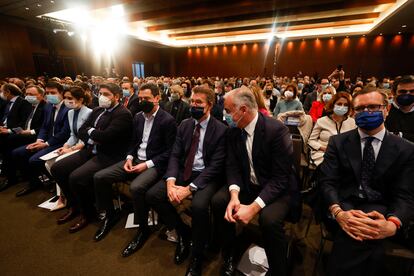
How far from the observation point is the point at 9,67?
10117 mm

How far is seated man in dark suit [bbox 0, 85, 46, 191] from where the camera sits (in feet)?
11.0

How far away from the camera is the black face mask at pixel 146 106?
243 cm

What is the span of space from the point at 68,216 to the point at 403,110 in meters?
4.07

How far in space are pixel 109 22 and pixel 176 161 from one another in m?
13.7

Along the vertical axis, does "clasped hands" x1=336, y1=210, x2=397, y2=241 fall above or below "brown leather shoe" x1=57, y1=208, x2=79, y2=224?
above

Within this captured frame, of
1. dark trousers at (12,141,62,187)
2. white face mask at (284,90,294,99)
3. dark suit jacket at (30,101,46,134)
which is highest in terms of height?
white face mask at (284,90,294,99)

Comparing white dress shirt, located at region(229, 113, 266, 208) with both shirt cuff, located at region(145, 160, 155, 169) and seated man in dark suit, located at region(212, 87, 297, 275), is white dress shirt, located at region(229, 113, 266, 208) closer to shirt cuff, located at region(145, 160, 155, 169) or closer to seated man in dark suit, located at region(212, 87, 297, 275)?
seated man in dark suit, located at region(212, 87, 297, 275)

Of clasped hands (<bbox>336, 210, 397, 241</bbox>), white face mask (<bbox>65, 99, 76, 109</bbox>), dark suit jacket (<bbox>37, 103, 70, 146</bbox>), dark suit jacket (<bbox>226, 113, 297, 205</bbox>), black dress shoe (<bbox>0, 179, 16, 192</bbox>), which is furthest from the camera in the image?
black dress shoe (<bbox>0, 179, 16, 192</bbox>)

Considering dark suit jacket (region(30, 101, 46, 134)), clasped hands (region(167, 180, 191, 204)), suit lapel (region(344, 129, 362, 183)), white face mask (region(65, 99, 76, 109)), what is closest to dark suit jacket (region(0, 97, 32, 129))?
dark suit jacket (region(30, 101, 46, 134))

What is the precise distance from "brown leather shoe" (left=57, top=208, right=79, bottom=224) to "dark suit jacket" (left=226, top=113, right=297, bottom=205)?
202 centimetres

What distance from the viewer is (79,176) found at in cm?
238

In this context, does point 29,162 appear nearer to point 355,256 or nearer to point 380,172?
point 355,256

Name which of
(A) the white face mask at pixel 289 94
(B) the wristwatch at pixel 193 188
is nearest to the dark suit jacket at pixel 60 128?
(B) the wristwatch at pixel 193 188

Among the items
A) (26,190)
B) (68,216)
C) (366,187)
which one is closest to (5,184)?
(26,190)
